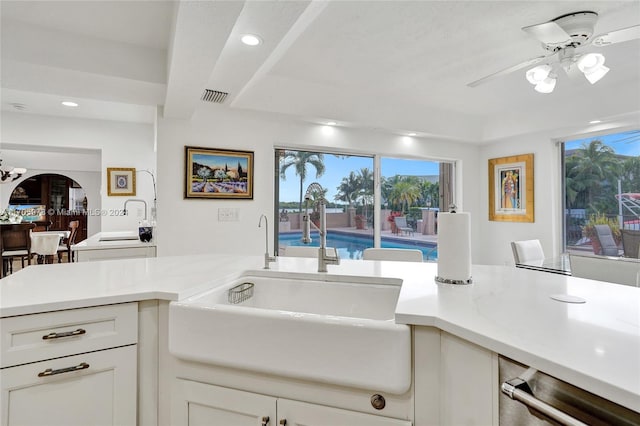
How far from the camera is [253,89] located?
3150mm

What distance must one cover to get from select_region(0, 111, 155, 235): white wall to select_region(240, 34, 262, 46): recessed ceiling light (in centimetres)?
327

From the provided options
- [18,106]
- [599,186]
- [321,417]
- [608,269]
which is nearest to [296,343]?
[321,417]

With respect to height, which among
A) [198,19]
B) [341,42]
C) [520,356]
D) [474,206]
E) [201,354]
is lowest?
[201,354]

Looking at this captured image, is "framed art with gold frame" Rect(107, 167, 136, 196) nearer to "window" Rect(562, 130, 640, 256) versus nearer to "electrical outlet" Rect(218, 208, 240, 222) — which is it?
"electrical outlet" Rect(218, 208, 240, 222)

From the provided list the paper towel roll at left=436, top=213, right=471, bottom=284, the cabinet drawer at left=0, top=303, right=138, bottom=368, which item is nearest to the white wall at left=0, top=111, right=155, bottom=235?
the cabinet drawer at left=0, top=303, right=138, bottom=368

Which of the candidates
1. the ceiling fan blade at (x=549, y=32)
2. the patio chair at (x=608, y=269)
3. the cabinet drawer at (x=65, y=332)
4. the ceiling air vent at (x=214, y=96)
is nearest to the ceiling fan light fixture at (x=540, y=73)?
the ceiling fan blade at (x=549, y=32)

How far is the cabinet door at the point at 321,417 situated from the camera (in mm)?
925

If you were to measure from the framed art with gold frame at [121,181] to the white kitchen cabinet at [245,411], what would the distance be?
3.98m

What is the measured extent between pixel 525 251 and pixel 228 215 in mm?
3107

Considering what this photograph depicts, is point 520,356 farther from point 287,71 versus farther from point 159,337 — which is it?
point 287,71

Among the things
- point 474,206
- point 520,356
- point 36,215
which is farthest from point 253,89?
point 36,215

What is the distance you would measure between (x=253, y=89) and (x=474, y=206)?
12.1 feet

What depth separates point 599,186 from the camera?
12.1 ft

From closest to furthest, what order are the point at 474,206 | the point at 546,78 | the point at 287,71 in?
1. the point at 546,78
2. the point at 287,71
3. the point at 474,206
